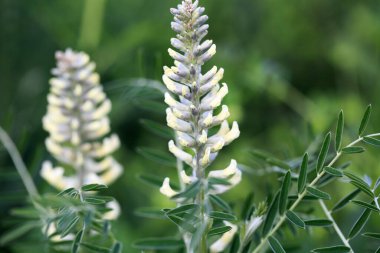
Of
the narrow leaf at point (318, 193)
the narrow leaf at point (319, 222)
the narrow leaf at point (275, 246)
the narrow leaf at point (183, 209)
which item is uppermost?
the narrow leaf at point (318, 193)

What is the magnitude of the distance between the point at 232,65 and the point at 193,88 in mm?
1196

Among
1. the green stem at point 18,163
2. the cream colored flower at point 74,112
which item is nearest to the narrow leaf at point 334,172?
the cream colored flower at point 74,112

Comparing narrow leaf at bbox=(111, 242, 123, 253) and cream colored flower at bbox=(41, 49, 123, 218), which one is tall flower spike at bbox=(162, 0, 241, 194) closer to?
narrow leaf at bbox=(111, 242, 123, 253)

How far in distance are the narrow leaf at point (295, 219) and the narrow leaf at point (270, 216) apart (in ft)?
0.08

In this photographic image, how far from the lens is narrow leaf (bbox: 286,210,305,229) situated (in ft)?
2.68

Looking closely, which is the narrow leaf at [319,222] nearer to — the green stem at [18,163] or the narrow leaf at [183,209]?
the narrow leaf at [183,209]

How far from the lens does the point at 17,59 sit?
206 centimetres

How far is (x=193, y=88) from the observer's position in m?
0.82

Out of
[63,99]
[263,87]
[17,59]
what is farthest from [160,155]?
[17,59]

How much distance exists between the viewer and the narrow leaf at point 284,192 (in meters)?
0.84

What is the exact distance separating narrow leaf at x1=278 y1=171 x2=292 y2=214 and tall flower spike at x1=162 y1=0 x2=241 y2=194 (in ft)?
0.22

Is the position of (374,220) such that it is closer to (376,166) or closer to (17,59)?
(376,166)

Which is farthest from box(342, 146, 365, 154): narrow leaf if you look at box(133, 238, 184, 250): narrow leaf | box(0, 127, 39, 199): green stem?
box(0, 127, 39, 199): green stem

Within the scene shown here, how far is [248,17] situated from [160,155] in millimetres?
1317
